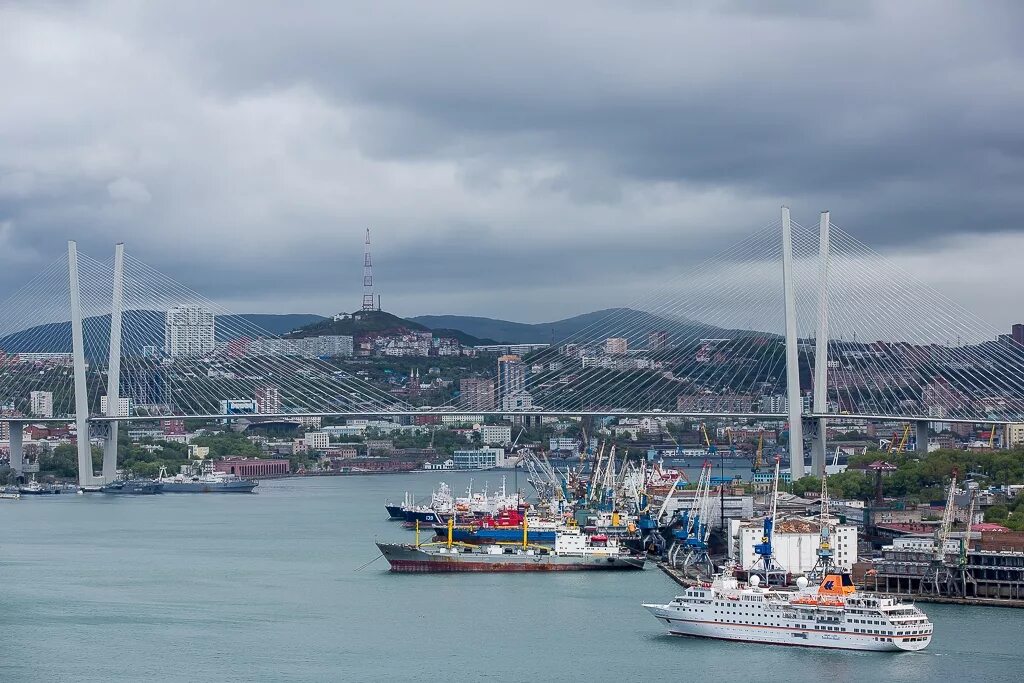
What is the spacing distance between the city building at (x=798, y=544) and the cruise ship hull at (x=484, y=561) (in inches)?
68.8

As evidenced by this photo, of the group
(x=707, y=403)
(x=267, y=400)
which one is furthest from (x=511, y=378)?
(x=707, y=403)

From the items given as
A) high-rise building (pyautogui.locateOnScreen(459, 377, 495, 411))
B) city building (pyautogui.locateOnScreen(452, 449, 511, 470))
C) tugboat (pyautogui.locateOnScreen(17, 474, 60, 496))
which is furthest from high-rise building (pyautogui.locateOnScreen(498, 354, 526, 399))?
tugboat (pyautogui.locateOnScreen(17, 474, 60, 496))

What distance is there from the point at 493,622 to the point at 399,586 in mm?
2425

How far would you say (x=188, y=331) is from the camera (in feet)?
141

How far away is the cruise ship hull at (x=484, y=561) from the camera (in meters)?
18.0

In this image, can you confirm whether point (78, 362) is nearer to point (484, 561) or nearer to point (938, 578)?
point (484, 561)

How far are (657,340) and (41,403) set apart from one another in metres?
12.1

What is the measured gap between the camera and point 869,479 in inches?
963

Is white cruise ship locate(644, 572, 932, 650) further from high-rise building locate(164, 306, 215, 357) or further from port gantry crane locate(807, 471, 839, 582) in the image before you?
high-rise building locate(164, 306, 215, 357)

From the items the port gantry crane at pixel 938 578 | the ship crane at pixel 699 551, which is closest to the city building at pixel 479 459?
the ship crane at pixel 699 551

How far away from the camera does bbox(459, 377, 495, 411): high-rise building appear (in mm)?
40531

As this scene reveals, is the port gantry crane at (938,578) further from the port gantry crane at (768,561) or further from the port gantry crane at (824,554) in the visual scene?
the port gantry crane at (768,561)

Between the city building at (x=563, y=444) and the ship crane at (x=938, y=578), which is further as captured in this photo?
the city building at (x=563, y=444)

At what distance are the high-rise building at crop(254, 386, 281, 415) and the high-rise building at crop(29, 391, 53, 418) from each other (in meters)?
4.46
